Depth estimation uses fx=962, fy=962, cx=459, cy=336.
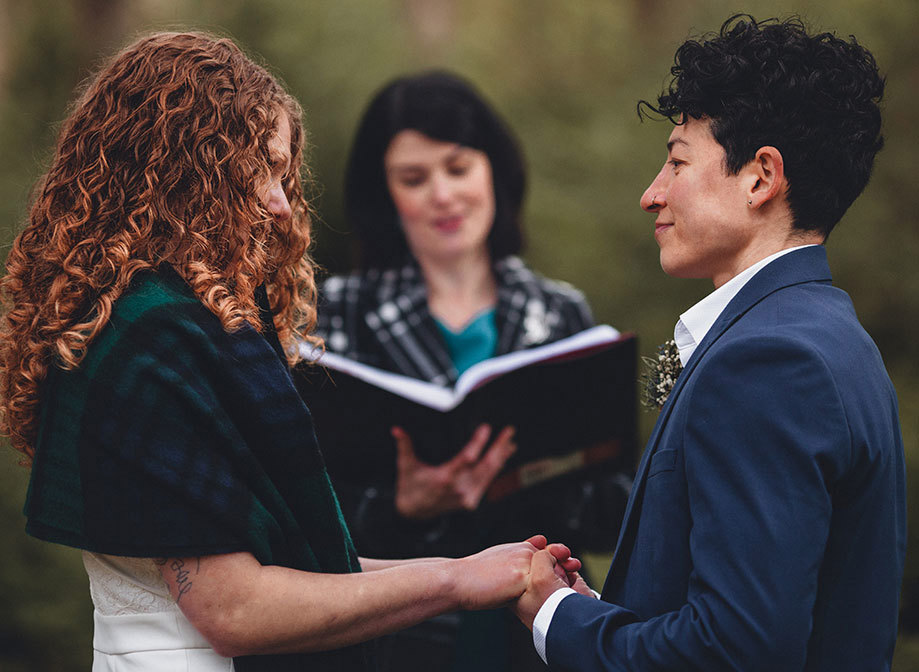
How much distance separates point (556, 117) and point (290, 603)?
13.5 feet

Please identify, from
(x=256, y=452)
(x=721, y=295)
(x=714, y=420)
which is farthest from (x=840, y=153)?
(x=256, y=452)

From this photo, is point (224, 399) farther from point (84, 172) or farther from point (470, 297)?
point (470, 297)

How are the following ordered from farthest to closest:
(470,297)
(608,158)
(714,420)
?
1. (608,158)
2. (470,297)
3. (714,420)

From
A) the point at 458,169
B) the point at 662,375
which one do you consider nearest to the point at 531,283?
the point at 458,169

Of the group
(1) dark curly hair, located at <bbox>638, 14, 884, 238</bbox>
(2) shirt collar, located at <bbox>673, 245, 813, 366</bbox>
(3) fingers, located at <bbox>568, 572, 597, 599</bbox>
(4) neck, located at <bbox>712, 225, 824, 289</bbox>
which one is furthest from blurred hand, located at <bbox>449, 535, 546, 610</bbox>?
(1) dark curly hair, located at <bbox>638, 14, 884, 238</bbox>

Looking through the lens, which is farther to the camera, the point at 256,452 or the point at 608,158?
the point at 608,158

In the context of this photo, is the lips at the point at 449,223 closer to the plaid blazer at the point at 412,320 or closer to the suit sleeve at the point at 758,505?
the plaid blazer at the point at 412,320

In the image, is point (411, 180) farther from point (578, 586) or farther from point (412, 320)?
point (578, 586)

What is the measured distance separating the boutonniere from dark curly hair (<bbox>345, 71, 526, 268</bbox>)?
1.58 m

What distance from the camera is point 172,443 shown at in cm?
147

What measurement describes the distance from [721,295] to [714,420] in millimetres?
290

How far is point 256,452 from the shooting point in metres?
1.60

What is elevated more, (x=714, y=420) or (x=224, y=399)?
(x=714, y=420)

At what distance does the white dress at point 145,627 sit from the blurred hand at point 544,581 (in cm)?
52
